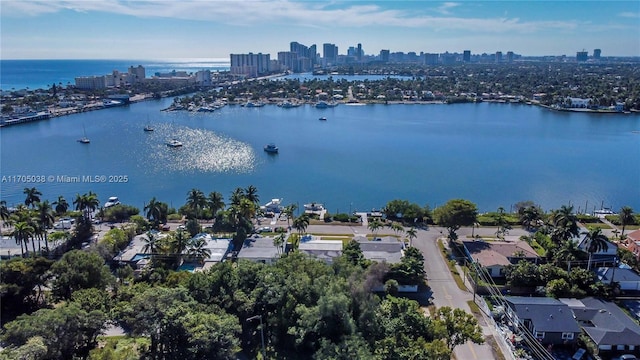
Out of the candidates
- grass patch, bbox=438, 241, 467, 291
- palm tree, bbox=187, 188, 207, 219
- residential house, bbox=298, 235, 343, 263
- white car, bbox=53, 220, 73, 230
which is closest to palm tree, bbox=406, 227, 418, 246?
grass patch, bbox=438, 241, 467, 291

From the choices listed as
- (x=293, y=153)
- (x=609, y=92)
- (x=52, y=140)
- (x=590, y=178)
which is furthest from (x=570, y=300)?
(x=609, y=92)

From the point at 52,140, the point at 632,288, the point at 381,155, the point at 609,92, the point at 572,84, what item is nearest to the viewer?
the point at 632,288

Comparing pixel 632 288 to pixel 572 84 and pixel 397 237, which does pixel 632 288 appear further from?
pixel 572 84

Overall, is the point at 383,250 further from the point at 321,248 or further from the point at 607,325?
the point at 607,325

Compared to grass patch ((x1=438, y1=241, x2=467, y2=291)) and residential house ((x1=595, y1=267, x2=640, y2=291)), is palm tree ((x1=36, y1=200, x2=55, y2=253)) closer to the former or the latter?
grass patch ((x1=438, y1=241, x2=467, y2=291))

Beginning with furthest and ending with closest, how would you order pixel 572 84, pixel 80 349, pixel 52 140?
pixel 572 84
pixel 52 140
pixel 80 349

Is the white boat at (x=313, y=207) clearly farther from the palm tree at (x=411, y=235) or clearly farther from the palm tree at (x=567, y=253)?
the palm tree at (x=567, y=253)
